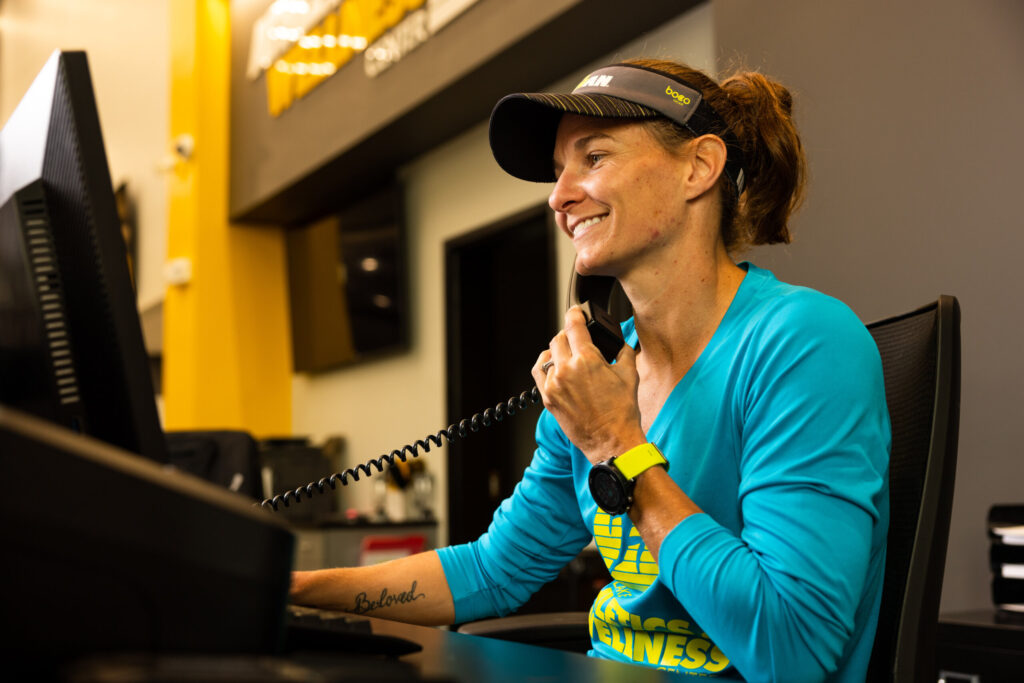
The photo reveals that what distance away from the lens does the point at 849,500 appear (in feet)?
2.95

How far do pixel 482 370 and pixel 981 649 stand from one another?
3.29m

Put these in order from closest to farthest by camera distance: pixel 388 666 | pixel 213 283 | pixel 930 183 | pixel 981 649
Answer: pixel 388 666, pixel 981 649, pixel 930 183, pixel 213 283

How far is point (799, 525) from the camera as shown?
2.90ft

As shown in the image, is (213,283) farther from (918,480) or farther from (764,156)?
(918,480)

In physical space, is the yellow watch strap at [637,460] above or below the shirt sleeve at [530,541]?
above

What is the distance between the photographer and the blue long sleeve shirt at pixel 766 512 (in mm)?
872

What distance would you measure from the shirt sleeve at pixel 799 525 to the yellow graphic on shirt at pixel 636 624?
4.6 inches

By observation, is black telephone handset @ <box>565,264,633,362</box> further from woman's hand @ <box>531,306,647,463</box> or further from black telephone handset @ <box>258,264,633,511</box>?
woman's hand @ <box>531,306,647,463</box>

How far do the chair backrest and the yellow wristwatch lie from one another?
27cm

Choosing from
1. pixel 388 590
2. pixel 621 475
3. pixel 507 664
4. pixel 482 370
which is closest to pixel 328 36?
pixel 482 370

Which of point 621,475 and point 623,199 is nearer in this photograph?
point 621,475

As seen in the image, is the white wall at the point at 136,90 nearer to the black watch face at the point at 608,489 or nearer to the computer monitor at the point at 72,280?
the computer monitor at the point at 72,280

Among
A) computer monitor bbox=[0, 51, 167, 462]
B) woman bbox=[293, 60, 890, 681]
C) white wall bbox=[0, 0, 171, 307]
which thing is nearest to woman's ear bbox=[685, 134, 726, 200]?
woman bbox=[293, 60, 890, 681]

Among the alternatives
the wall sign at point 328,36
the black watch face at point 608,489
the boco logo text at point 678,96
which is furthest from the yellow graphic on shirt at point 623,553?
the wall sign at point 328,36
